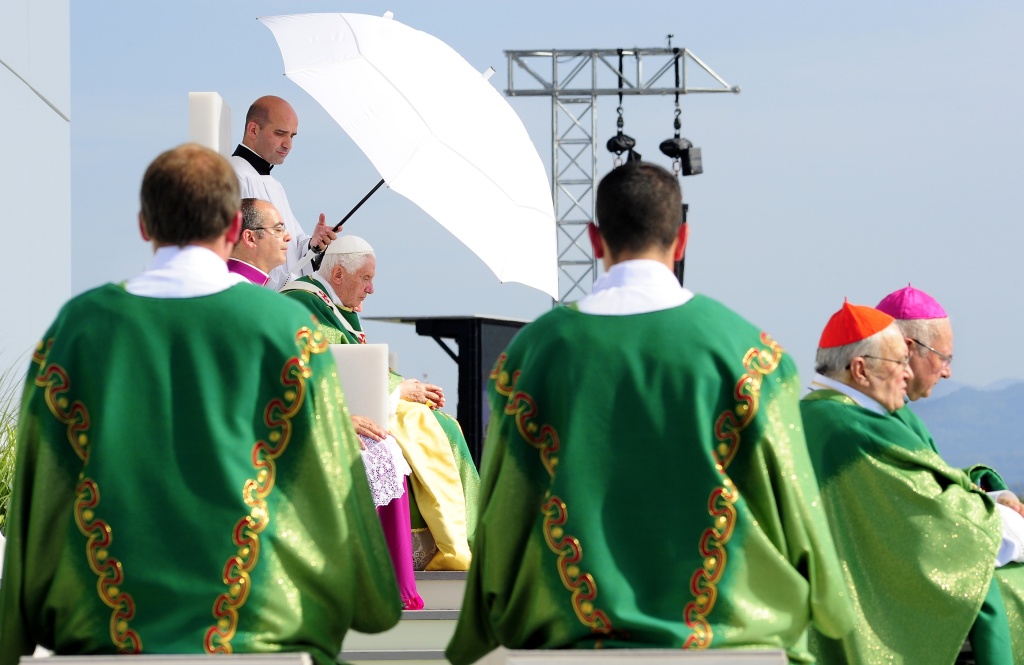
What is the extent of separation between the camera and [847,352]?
5.35 metres

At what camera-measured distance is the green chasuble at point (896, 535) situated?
5312 millimetres

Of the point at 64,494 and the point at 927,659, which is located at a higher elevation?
the point at 64,494

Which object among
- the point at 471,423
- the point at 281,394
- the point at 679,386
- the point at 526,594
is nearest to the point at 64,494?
the point at 281,394

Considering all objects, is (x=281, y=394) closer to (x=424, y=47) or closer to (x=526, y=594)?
(x=526, y=594)

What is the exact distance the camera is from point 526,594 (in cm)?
362

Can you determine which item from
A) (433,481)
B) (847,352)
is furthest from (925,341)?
(433,481)

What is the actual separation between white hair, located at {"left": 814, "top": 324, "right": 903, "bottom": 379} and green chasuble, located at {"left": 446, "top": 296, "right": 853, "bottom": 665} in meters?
1.76

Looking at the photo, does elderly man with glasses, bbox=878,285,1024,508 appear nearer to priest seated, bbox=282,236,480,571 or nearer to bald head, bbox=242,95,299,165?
priest seated, bbox=282,236,480,571

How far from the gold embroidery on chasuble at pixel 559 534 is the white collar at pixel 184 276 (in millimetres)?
674

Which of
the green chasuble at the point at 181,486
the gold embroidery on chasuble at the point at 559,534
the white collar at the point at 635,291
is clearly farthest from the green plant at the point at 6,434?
the white collar at the point at 635,291

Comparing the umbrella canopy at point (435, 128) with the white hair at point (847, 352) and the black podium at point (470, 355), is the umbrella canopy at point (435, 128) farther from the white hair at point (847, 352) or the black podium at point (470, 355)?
the black podium at point (470, 355)

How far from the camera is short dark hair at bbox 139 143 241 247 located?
346 centimetres

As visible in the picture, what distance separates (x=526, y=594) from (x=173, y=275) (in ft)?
3.33

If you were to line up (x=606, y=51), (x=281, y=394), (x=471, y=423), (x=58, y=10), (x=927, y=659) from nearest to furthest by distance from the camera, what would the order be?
(x=281, y=394) < (x=927, y=659) < (x=471, y=423) < (x=58, y=10) < (x=606, y=51)
